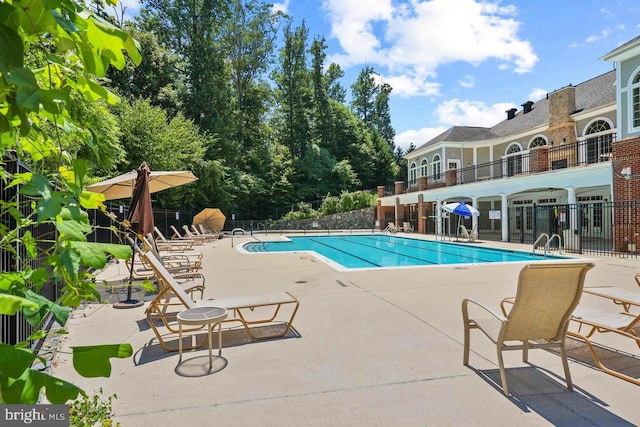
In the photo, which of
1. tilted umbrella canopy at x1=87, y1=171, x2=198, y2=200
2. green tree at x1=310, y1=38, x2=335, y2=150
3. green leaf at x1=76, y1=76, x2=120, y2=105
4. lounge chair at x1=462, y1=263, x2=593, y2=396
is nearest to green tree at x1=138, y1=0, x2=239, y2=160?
green tree at x1=310, y1=38, x2=335, y2=150

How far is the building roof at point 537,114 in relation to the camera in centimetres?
2077

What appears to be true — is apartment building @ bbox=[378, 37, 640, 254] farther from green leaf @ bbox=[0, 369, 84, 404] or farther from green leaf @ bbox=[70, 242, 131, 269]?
green leaf @ bbox=[0, 369, 84, 404]

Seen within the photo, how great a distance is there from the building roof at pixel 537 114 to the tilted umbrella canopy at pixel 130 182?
21.4 m

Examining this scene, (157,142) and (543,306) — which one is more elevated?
(157,142)

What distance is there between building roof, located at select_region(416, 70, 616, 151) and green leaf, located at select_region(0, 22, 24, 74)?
966 inches

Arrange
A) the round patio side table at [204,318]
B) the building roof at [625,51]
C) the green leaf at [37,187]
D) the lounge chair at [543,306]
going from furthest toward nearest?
the building roof at [625,51], the round patio side table at [204,318], the lounge chair at [543,306], the green leaf at [37,187]

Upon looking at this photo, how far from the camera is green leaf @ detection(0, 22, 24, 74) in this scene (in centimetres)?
69

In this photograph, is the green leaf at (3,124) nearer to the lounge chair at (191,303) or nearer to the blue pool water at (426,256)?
the lounge chair at (191,303)

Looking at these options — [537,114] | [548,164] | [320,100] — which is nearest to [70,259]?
[548,164]

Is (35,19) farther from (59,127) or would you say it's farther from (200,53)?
(200,53)

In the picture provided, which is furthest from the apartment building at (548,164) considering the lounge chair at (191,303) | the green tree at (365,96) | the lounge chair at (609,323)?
the green tree at (365,96)

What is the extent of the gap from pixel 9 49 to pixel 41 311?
0.62 metres

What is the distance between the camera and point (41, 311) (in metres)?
0.94

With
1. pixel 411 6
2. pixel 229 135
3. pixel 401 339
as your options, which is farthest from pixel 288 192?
pixel 401 339
